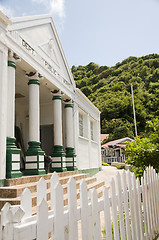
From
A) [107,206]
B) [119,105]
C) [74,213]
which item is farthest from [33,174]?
[119,105]

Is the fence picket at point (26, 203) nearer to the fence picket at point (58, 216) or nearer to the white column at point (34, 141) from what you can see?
the fence picket at point (58, 216)

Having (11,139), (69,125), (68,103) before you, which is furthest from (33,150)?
(68,103)

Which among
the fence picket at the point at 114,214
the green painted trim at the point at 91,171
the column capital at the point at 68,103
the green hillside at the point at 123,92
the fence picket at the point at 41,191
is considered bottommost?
the green painted trim at the point at 91,171

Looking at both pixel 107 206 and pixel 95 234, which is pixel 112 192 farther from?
pixel 95 234

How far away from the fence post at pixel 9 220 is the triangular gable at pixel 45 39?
5.86m

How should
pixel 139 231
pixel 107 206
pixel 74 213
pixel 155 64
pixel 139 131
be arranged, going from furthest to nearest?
pixel 155 64
pixel 139 131
pixel 139 231
pixel 107 206
pixel 74 213

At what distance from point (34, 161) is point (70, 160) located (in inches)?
128

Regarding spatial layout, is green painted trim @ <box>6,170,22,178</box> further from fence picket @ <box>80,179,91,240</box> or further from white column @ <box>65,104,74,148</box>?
white column @ <box>65,104,74,148</box>

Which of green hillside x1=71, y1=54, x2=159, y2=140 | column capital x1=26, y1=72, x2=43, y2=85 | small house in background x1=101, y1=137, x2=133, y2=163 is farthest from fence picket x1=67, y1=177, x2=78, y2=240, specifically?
green hillside x1=71, y1=54, x2=159, y2=140

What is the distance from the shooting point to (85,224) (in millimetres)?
1954

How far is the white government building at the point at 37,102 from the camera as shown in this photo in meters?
5.68

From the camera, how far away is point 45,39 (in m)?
8.50

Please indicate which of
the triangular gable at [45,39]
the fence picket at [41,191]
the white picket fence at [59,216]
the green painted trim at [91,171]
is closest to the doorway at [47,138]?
the green painted trim at [91,171]

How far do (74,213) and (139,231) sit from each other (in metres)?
1.82
